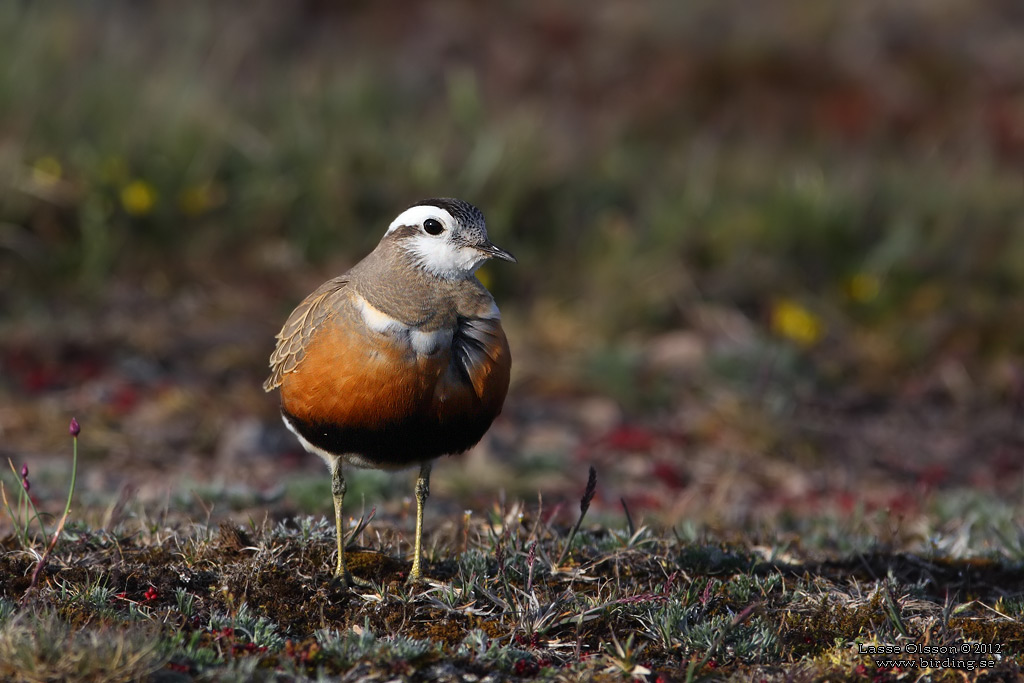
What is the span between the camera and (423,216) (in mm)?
4441

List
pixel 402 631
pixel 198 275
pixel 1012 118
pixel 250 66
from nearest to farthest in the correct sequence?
pixel 402 631
pixel 198 275
pixel 250 66
pixel 1012 118

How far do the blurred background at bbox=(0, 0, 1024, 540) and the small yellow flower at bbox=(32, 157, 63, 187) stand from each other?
0.02 m

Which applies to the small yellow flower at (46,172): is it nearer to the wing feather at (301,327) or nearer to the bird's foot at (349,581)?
the wing feather at (301,327)

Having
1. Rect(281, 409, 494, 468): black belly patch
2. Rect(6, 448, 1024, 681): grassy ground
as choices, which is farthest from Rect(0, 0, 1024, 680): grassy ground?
Rect(281, 409, 494, 468): black belly patch

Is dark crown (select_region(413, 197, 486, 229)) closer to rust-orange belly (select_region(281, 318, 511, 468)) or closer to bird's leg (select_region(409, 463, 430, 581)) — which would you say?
rust-orange belly (select_region(281, 318, 511, 468))

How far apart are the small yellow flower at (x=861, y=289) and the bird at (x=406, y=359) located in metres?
5.74

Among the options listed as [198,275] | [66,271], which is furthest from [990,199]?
[66,271]

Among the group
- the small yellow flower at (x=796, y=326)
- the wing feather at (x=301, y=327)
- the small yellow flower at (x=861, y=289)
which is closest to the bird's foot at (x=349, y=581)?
the wing feather at (x=301, y=327)

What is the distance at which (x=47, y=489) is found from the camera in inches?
227

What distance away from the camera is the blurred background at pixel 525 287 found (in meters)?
7.31

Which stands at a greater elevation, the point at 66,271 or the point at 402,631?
the point at 66,271

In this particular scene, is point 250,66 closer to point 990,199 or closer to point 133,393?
point 133,393

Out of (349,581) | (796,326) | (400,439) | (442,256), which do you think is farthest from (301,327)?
(796,326)

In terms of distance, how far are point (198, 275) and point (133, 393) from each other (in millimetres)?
1723
